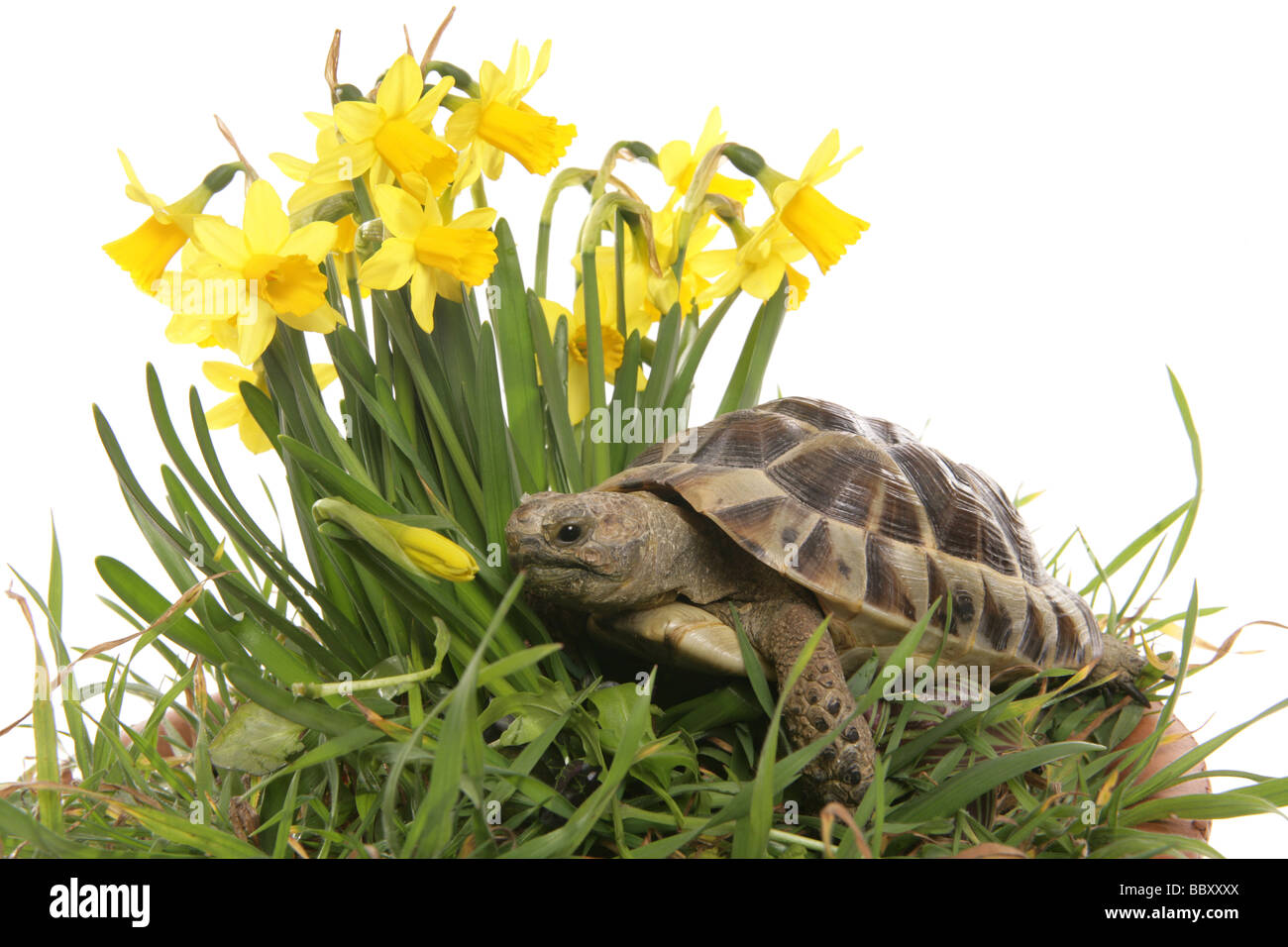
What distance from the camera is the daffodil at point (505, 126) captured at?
121 cm

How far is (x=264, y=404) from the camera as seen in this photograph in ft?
4.05

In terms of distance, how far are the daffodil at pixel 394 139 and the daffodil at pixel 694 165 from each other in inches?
18.7

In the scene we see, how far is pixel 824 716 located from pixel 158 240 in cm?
101

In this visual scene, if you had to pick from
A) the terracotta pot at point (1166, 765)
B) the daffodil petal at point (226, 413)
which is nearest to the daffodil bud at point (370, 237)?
the daffodil petal at point (226, 413)

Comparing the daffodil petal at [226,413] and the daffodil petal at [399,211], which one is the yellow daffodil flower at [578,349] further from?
the daffodil petal at [226,413]

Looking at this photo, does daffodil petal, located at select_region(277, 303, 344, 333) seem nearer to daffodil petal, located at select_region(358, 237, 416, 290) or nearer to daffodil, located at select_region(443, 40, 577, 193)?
daffodil petal, located at select_region(358, 237, 416, 290)

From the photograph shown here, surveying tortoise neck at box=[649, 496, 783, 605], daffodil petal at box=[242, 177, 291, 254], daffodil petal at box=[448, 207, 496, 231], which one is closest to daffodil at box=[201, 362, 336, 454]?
daffodil petal at box=[242, 177, 291, 254]

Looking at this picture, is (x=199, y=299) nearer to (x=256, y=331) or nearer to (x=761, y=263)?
(x=256, y=331)

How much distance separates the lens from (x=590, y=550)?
111cm

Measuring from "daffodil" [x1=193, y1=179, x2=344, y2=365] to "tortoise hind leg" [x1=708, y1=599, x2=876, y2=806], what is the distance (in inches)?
28.4

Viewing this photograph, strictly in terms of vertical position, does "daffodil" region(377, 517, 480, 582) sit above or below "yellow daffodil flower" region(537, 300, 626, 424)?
below

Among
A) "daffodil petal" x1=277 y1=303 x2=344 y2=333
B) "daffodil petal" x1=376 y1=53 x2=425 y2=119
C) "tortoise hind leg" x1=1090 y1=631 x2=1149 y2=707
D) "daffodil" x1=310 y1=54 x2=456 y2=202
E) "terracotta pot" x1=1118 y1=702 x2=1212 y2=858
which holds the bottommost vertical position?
"terracotta pot" x1=1118 y1=702 x2=1212 y2=858

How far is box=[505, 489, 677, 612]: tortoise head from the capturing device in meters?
1.10
